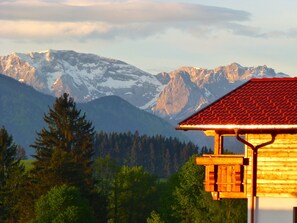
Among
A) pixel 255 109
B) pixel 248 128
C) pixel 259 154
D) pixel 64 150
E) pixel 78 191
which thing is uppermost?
pixel 64 150

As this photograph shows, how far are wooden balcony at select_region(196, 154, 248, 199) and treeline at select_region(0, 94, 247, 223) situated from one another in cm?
8303

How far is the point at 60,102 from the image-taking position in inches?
7003

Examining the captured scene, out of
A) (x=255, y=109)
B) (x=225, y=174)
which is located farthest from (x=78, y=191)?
(x=255, y=109)

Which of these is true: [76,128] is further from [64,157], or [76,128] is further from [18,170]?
[64,157]

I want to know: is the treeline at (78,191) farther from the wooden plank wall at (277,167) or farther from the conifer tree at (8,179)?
the wooden plank wall at (277,167)

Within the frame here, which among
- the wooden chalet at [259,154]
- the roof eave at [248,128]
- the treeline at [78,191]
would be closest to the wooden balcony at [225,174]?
the wooden chalet at [259,154]

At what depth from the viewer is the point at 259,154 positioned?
45.9 meters

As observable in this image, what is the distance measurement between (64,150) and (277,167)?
4762 inches

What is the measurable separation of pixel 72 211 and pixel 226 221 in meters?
26.7

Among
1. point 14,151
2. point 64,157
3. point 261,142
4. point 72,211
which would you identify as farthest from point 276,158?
point 14,151

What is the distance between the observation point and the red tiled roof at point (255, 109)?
45.2m

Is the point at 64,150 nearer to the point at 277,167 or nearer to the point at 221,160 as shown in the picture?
the point at 221,160

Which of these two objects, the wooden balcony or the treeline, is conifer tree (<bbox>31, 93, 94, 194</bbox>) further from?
the wooden balcony

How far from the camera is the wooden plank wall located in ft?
148
